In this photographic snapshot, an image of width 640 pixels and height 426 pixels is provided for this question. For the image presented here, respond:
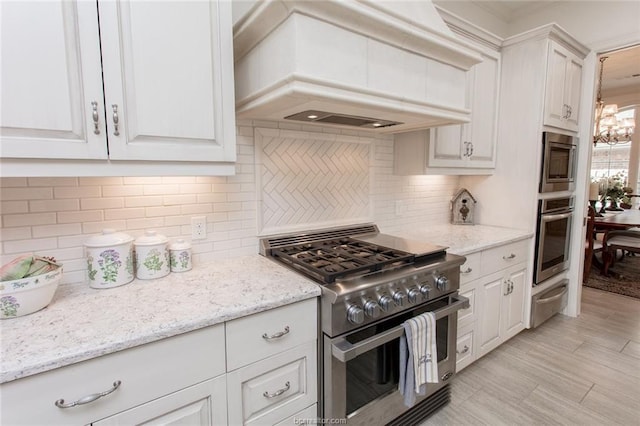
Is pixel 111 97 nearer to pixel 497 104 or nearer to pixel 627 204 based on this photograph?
pixel 497 104

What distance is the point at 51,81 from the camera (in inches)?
40.3

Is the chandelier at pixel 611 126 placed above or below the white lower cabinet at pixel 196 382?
above

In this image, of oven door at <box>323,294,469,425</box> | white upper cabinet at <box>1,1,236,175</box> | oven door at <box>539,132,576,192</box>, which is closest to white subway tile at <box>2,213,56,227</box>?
white upper cabinet at <box>1,1,236,175</box>

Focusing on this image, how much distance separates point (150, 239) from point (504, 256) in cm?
228

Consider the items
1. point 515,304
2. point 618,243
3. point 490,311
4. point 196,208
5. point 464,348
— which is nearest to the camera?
point 196,208

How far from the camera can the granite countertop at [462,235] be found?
213 cm

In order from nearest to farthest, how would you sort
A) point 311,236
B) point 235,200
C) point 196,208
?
1. point 196,208
2. point 235,200
3. point 311,236

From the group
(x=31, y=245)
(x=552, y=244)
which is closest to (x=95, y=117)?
(x=31, y=245)

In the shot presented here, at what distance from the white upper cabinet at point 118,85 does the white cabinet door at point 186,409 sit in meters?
0.78

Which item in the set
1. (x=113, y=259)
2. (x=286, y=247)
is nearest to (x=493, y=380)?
(x=286, y=247)

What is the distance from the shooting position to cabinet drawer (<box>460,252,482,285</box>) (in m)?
2.04

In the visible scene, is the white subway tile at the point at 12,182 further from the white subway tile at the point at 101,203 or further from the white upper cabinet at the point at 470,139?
the white upper cabinet at the point at 470,139

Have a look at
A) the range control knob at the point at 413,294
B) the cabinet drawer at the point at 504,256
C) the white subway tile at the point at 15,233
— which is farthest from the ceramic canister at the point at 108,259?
the cabinet drawer at the point at 504,256

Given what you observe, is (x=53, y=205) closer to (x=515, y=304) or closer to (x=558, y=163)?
(x=515, y=304)
